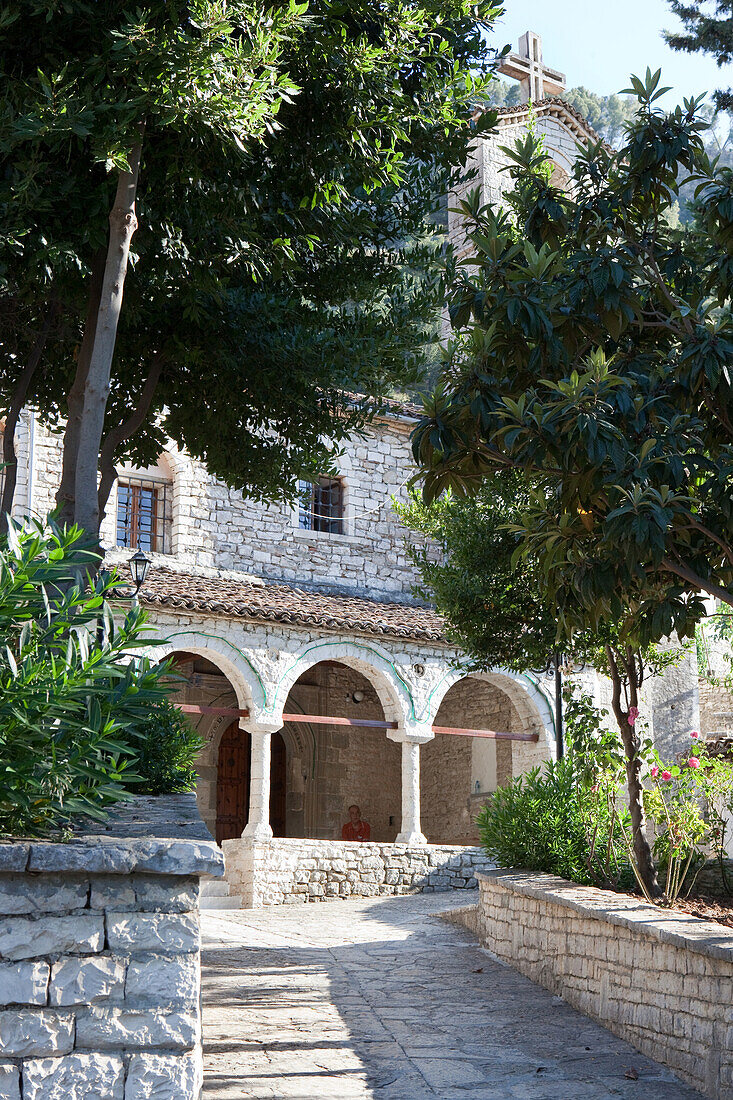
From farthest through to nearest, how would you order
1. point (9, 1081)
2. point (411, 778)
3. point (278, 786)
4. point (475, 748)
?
point (475, 748)
point (278, 786)
point (411, 778)
point (9, 1081)

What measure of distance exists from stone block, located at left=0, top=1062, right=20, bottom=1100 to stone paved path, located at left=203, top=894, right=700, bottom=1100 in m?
1.69

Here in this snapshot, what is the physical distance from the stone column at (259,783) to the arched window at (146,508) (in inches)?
126

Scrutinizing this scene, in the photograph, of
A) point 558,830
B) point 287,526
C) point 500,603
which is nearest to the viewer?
point 500,603

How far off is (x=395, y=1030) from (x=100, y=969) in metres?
3.58

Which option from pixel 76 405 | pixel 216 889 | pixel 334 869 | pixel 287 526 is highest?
→ pixel 287 526

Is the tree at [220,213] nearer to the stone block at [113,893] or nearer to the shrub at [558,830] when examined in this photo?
the stone block at [113,893]

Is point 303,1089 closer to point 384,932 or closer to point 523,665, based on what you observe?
point 523,665

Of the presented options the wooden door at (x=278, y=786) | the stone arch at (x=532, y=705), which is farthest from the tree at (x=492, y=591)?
the wooden door at (x=278, y=786)

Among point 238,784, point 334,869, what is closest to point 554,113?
point 238,784

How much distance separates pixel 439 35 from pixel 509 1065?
19.8 ft

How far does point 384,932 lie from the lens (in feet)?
35.7

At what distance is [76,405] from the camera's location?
19.6 feet

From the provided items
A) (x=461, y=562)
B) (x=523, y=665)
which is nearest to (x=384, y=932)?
(x=523, y=665)

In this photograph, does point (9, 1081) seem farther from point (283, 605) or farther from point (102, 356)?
point (283, 605)
